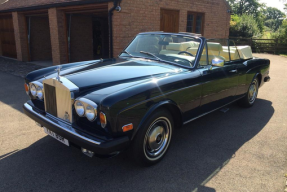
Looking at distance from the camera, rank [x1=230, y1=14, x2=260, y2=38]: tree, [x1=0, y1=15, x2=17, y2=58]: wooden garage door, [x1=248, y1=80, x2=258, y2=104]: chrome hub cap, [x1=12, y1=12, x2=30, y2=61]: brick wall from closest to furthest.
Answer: [x1=248, y1=80, x2=258, y2=104]: chrome hub cap, [x1=12, y1=12, x2=30, y2=61]: brick wall, [x1=0, y1=15, x2=17, y2=58]: wooden garage door, [x1=230, y1=14, x2=260, y2=38]: tree

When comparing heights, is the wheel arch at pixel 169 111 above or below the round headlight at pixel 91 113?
below

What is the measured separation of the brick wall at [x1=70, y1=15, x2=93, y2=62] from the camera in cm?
1216

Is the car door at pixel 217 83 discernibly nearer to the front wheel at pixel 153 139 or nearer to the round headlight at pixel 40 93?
the front wheel at pixel 153 139

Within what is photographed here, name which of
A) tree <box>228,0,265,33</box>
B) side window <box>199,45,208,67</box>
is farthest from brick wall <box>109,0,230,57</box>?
tree <box>228,0,265,33</box>

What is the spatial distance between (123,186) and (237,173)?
1460mm

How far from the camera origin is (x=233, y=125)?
15.3 feet

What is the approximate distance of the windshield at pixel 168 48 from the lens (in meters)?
3.92

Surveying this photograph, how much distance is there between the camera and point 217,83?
409cm

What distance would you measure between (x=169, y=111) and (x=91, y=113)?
1.15m

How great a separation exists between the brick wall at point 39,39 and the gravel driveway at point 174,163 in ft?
31.0

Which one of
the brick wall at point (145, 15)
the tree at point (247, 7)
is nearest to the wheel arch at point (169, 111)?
the brick wall at point (145, 15)

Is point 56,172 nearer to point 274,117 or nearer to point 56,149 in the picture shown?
point 56,149

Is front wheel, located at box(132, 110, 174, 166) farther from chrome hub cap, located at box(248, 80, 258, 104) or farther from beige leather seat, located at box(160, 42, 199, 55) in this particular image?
chrome hub cap, located at box(248, 80, 258, 104)

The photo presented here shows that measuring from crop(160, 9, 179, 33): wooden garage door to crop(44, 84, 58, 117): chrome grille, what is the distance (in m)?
7.84
